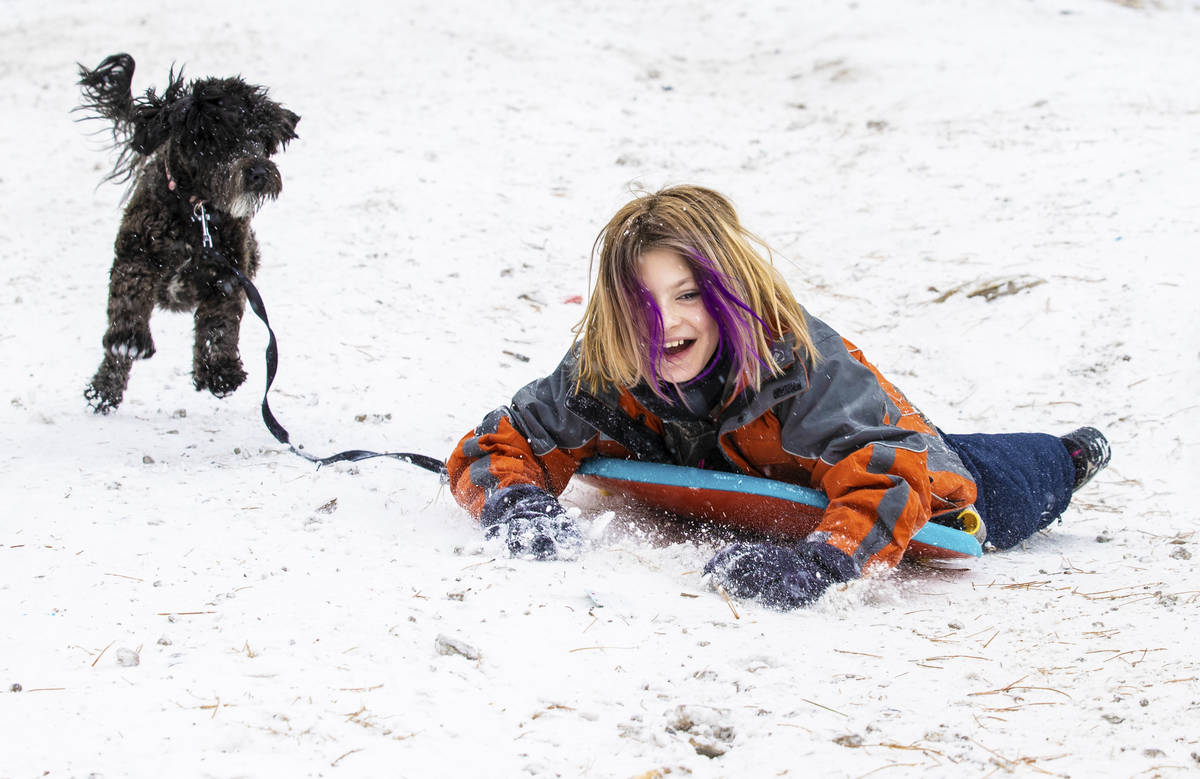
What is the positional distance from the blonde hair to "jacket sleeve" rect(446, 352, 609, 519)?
38cm

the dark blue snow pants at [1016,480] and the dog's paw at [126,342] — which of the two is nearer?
the dark blue snow pants at [1016,480]

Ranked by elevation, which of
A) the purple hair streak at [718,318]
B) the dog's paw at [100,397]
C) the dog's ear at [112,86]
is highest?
the dog's ear at [112,86]

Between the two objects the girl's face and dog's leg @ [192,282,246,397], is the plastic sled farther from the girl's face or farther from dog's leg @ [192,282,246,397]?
dog's leg @ [192,282,246,397]

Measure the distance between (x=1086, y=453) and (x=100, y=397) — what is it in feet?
13.8

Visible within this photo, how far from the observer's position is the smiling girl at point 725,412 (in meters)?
3.03

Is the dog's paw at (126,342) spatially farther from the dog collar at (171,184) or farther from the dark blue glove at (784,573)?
the dark blue glove at (784,573)

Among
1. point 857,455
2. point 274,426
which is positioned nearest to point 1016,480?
point 857,455

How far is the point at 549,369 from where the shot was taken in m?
5.87

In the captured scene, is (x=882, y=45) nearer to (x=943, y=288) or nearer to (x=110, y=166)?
A: (x=943, y=288)

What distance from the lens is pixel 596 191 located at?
8.56 metres

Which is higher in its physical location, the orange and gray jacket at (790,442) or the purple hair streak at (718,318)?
the purple hair streak at (718,318)

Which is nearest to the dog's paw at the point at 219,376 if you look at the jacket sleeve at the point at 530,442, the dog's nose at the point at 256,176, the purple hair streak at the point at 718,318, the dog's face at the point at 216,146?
the dog's face at the point at 216,146

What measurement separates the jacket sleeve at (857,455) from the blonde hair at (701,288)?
0.46 ft

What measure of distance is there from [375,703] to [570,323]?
175 inches
